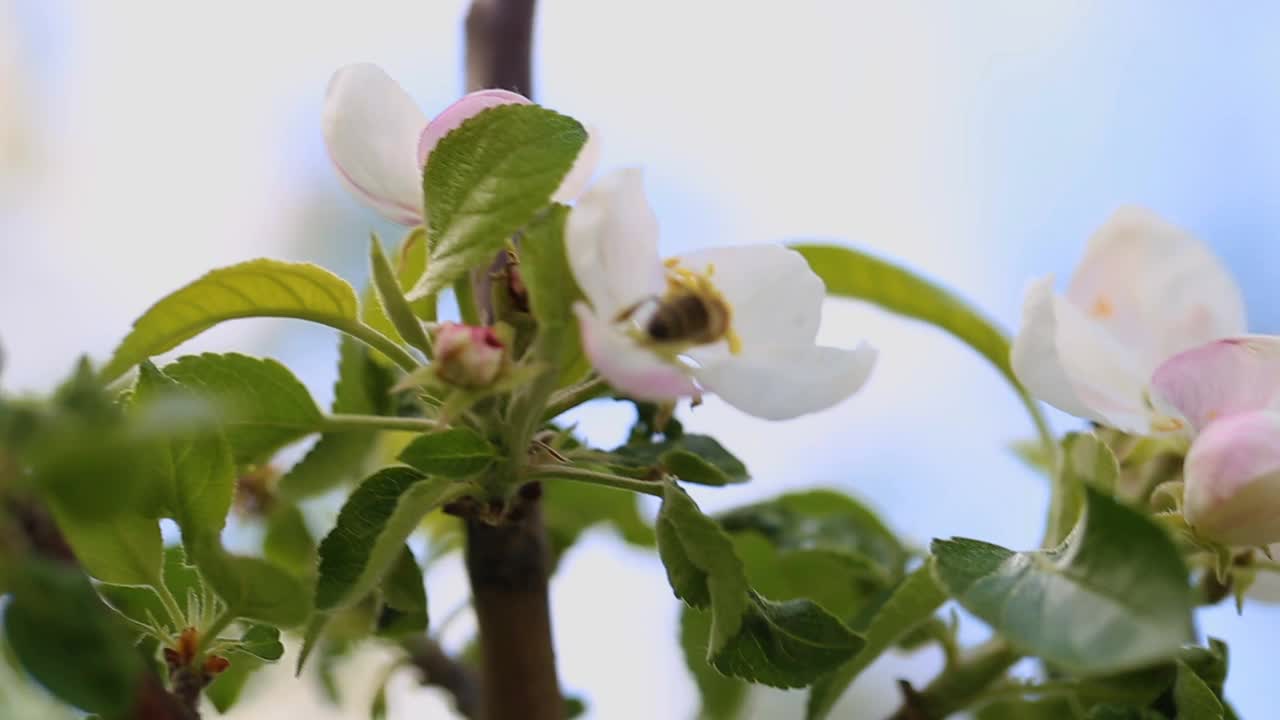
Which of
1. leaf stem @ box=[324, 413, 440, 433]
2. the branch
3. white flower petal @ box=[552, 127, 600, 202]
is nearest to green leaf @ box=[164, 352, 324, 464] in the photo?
leaf stem @ box=[324, 413, 440, 433]

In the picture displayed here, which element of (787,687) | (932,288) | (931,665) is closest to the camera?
(787,687)

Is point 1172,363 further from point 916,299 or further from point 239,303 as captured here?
point 239,303

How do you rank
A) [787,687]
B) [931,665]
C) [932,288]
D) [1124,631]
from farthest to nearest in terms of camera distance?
1. [931,665]
2. [932,288]
3. [787,687]
4. [1124,631]

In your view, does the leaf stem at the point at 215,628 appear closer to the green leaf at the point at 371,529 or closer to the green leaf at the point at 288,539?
the green leaf at the point at 371,529

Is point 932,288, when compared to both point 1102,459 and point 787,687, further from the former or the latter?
point 787,687

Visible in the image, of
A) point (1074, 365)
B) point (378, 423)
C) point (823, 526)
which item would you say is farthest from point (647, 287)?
point (823, 526)

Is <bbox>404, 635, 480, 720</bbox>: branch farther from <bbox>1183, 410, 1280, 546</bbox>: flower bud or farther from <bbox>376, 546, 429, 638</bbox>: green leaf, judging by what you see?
<bbox>1183, 410, 1280, 546</bbox>: flower bud

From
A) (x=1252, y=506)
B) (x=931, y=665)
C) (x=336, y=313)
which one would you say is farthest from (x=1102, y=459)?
(x=931, y=665)
